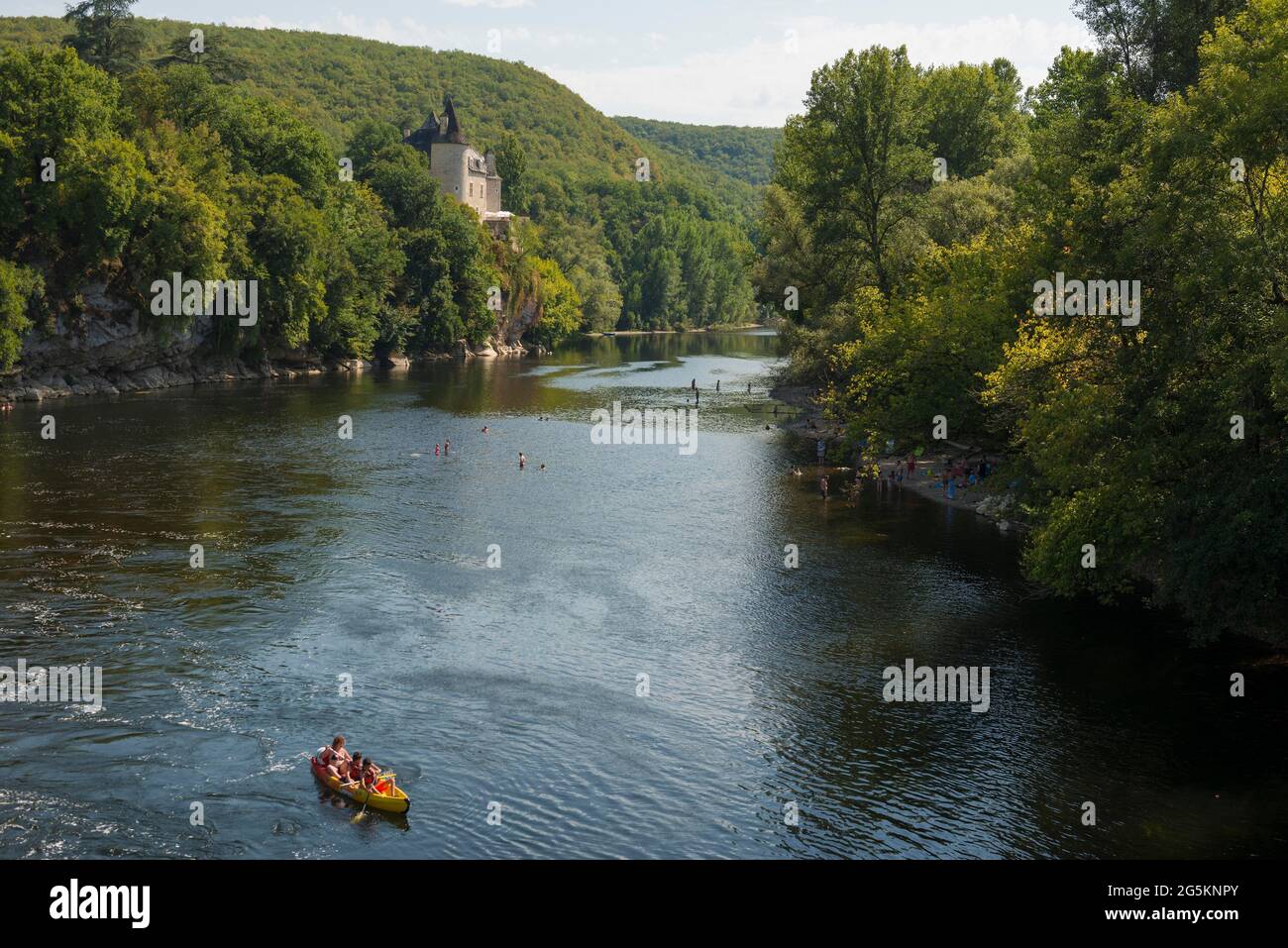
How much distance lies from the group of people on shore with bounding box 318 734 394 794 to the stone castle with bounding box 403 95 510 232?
15618cm

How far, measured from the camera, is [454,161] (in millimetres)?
179625

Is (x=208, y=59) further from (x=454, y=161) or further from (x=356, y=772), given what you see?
(x=356, y=772)

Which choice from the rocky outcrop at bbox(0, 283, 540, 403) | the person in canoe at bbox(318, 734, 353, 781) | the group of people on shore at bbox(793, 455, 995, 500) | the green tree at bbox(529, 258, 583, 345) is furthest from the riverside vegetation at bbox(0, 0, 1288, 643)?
the person in canoe at bbox(318, 734, 353, 781)

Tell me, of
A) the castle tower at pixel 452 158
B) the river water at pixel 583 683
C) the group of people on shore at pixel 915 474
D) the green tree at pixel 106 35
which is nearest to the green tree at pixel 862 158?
the group of people on shore at pixel 915 474

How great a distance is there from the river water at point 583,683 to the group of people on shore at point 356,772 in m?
0.68

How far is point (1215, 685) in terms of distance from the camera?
35.3 m

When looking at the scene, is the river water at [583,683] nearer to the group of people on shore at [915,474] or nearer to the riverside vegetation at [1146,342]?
the group of people on shore at [915,474]

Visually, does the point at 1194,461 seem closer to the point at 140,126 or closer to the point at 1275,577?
Answer: the point at 1275,577

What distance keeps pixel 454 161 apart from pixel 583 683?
15646cm

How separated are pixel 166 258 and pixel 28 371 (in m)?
13.9

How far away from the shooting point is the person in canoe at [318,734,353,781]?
28016 millimetres

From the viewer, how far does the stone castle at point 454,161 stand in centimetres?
17925

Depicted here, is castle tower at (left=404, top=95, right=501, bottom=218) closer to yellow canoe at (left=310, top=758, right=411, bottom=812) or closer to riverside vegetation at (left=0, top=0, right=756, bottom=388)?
riverside vegetation at (left=0, top=0, right=756, bottom=388)

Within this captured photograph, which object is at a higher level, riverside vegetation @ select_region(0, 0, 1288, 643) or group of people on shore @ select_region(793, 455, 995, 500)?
riverside vegetation @ select_region(0, 0, 1288, 643)
